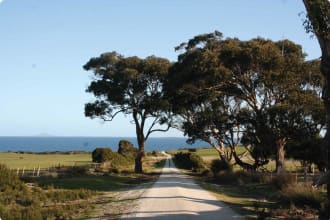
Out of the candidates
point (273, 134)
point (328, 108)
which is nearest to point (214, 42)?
point (273, 134)

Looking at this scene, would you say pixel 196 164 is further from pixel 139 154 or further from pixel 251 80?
pixel 251 80

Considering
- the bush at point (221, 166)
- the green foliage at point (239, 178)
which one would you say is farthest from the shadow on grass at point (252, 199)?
the bush at point (221, 166)

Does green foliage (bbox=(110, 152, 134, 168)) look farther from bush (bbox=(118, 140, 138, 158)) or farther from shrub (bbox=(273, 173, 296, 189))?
shrub (bbox=(273, 173, 296, 189))

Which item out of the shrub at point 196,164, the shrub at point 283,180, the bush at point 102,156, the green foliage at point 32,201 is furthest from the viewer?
the shrub at point 196,164

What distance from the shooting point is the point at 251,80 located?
37781 millimetres

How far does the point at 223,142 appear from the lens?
49.7m

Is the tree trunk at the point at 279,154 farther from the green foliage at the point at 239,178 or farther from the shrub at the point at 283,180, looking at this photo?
the shrub at the point at 283,180

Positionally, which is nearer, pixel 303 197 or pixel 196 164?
pixel 303 197

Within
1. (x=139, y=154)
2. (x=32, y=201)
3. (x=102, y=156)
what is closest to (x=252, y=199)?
(x=32, y=201)

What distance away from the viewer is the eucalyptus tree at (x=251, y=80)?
35.2 meters

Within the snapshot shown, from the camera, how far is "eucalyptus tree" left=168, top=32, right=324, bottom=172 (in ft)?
116

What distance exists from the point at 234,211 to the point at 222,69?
17.4m

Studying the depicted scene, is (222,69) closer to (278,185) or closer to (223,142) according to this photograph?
(278,185)

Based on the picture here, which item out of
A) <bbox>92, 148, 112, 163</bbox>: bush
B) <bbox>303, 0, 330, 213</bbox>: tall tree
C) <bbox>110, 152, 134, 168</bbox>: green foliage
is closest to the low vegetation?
<bbox>303, 0, 330, 213</bbox>: tall tree
